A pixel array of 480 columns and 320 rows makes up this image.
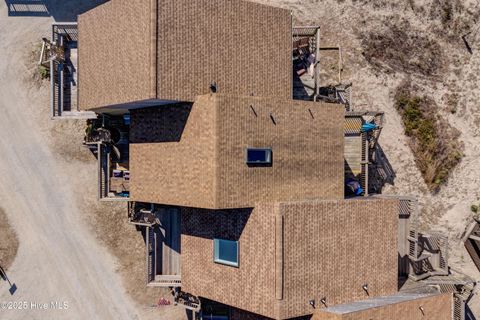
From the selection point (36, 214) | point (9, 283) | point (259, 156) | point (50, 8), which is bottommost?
point (9, 283)

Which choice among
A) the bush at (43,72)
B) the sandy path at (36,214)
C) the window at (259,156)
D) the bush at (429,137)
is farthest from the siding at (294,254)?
the bush at (43,72)

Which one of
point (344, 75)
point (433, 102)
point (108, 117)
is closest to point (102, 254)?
point (108, 117)

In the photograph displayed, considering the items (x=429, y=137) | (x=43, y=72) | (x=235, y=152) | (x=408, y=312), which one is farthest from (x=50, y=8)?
(x=408, y=312)

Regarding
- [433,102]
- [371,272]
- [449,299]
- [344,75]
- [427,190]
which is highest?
[344,75]

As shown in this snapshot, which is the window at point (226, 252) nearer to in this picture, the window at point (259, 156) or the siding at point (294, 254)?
the siding at point (294, 254)

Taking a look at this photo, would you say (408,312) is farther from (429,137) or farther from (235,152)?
(235,152)

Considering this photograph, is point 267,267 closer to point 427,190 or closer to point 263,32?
point 263,32
